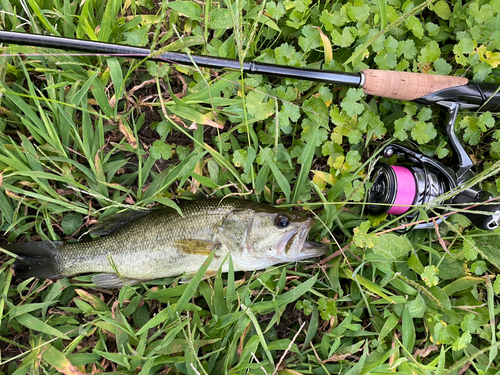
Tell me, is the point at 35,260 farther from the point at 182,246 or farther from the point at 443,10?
the point at 443,10

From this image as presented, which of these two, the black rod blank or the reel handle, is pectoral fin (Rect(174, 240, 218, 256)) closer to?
the black rod blank

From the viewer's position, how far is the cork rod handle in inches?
98.0

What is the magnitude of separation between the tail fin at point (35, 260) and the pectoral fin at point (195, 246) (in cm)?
101

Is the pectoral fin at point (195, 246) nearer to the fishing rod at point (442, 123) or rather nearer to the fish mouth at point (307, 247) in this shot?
the fish mouth at point (307, 247)

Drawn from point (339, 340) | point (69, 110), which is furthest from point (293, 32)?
point (339, 340)

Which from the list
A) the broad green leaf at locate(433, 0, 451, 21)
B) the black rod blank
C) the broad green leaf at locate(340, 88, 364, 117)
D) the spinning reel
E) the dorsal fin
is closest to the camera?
A: the black rod blank

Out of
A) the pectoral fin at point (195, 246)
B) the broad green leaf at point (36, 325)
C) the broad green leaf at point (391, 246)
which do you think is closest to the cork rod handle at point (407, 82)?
the broad green leaf at point (391, 246)

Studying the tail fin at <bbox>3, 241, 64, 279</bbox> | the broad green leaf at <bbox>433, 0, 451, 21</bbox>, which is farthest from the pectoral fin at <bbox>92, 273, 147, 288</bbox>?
the broad green leaf at <bbox>433, 0, 451, 21</bbox>

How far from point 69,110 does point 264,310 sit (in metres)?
2.27

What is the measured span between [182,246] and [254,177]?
0.80 metres

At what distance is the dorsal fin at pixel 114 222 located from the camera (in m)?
2.75

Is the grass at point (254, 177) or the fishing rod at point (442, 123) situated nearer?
the fishing rod at point (442, 123)

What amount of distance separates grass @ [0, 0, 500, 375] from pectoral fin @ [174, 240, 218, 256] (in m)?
0.23

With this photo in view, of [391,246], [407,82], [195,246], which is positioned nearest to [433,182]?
[391,246]
